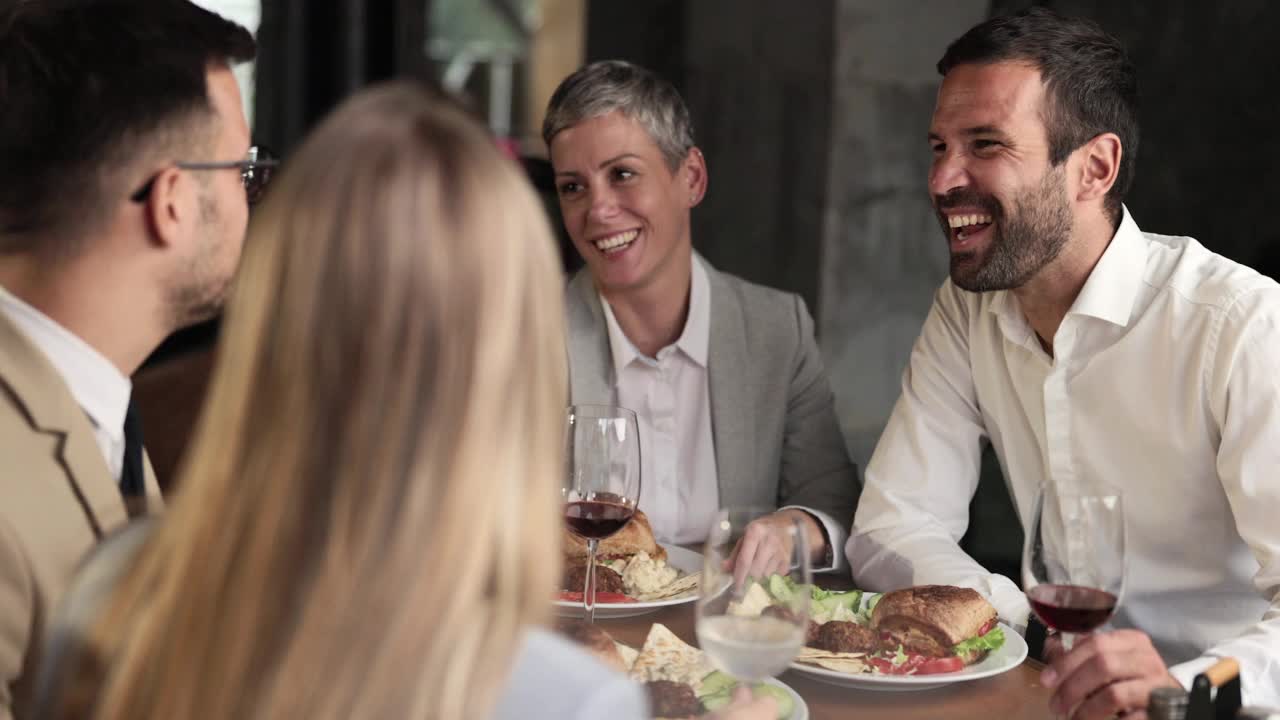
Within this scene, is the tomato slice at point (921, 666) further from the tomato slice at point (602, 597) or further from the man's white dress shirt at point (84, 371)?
the man's white dress shirt at point (84, 371)

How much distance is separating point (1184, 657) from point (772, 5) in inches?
97.3

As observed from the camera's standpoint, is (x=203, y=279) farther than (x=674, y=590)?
No

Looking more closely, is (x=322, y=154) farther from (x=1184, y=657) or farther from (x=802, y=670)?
(x=1184, y=657)

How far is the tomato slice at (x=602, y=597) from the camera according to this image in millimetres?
1810

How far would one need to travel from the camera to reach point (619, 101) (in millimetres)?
2668

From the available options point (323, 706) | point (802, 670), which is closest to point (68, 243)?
point (323, 706)

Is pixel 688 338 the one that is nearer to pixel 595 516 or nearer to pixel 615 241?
pixel 615 241

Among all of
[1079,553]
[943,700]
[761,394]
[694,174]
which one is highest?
[694,174]

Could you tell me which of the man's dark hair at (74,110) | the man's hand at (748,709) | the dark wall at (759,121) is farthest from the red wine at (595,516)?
the dark wall at (759,121)

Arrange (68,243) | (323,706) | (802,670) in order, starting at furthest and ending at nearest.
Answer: (802,670)
(68,243)
(323,706)

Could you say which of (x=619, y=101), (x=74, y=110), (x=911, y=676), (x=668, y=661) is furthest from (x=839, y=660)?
(x=619, y=101)

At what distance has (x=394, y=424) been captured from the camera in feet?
2.64

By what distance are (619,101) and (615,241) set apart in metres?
0.29

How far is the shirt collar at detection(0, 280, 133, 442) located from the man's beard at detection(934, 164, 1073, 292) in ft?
4.66
